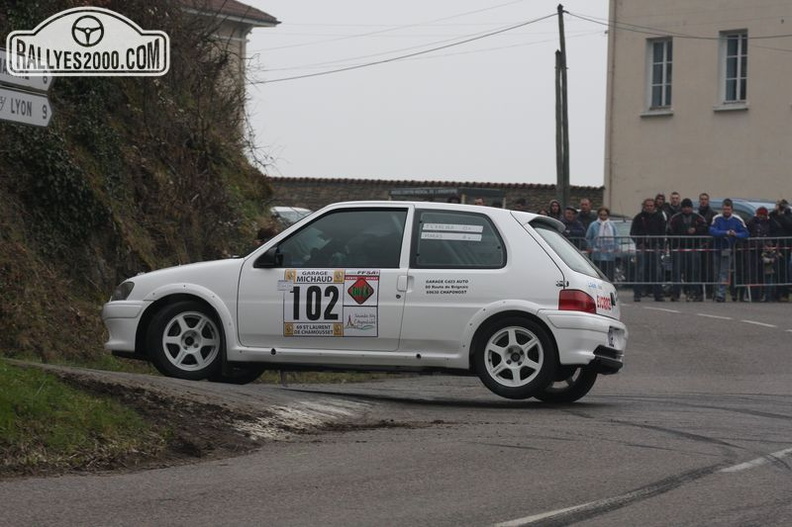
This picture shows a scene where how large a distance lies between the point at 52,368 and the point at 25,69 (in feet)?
9.36

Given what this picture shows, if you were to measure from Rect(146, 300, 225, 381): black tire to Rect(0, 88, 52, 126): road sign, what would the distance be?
2042mm

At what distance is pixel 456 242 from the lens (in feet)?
43.3

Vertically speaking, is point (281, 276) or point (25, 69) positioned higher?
point (25, 69)

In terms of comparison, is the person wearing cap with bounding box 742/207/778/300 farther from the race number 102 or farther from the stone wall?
the stone wall

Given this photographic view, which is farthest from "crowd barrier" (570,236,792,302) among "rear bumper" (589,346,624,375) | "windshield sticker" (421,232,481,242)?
"windshield sticker" (421,232,481,242)

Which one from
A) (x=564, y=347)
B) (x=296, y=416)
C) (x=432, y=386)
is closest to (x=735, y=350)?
(x=432, y=386)

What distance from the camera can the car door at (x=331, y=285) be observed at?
42.7 ft

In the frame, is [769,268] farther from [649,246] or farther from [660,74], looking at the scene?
[660,74]

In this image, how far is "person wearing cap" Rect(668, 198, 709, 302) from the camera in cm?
2884

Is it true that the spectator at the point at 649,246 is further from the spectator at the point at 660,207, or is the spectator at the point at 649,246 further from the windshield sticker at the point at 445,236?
the windshield sticker at the point at 445,236

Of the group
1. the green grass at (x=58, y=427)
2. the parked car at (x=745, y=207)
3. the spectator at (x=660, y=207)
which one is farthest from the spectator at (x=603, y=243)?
the green grass at (x=58, y=427)

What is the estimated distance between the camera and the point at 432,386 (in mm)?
15523

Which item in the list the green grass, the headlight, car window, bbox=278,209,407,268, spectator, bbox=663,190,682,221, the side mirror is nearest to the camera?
the green grass

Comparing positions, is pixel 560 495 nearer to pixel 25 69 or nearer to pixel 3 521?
pixel 3 521
